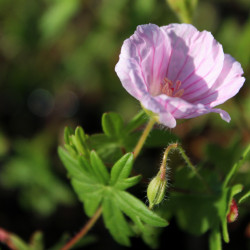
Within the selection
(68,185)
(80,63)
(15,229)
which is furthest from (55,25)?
(15,229)

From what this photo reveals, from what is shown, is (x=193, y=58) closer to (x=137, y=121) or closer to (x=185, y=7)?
(x=137, y=121)

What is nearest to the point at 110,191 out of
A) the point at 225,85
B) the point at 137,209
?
the point at 137,209

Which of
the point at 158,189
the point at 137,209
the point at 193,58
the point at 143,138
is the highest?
the point at 193,58

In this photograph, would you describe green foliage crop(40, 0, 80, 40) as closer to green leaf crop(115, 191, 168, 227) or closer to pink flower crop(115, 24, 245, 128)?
pink flower crop(115, 24, 245, 128)

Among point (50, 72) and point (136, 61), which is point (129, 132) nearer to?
point (136, 61)

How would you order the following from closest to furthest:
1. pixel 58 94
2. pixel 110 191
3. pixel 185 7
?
pixel 110 191
pixel 185 7
pixel 58 94

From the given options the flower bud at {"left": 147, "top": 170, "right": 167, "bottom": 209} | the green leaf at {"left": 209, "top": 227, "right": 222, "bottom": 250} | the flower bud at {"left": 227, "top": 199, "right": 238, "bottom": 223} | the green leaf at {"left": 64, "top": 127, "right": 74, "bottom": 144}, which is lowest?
the green leaf at {"left": 209, "top": 227, "right": 222, "bottom": 250}

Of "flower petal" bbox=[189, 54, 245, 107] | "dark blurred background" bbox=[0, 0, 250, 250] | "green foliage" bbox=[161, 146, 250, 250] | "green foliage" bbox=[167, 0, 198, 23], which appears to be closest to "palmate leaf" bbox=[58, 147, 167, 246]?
"green foliage" bbox=[161, 146, 250, 250]
